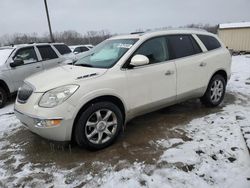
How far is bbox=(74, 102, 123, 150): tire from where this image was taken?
3.11 m

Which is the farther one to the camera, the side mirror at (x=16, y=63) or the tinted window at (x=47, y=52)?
the tinted window at (x=47, y=52)

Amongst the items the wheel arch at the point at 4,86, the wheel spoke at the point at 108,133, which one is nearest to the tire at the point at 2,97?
the wheel arch at the point at 4,86

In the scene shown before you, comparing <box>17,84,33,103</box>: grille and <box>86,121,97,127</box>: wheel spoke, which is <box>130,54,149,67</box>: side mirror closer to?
<box>86,121,97,127</box>: wheel spoke

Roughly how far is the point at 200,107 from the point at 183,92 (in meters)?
1.11

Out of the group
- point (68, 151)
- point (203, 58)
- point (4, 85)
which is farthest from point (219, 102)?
point (4, 85)

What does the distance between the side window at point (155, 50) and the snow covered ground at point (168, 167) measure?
132cm

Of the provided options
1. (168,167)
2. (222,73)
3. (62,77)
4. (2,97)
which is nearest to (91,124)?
(62,77)

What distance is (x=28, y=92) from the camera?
129 inches

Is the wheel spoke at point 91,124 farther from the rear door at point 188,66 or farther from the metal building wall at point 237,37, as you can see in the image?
the metal building wall at point 237,37

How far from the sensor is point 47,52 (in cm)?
749

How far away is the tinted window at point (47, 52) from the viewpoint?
733 centimetres

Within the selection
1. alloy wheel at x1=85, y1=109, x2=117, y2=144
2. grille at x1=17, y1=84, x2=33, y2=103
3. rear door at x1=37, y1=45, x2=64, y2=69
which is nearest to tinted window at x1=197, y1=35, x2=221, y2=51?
alloy wheel at x1=85, y1=109, x2=117, y2=144

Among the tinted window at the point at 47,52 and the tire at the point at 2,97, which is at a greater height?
the tinted window at the point at 47,52

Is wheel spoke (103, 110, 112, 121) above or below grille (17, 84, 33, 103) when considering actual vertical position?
below
